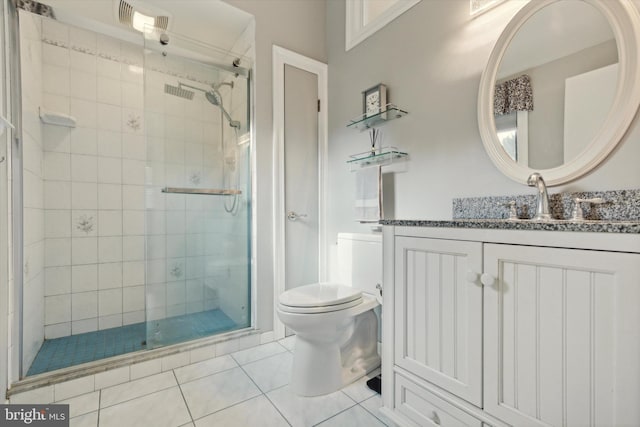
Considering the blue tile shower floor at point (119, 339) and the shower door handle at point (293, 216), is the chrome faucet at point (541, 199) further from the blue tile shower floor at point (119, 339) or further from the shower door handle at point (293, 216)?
the blue tile shower floor at point (119, 339)

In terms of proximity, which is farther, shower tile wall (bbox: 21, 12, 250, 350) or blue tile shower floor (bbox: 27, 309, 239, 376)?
shower tile wall (bbox: 21, 12, 250, 350)

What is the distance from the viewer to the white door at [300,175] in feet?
7.15

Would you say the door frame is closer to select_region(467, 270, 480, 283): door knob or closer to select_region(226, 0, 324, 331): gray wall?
select_region(226, 0, 324, 331): gray wall

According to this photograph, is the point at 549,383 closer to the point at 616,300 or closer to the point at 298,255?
the point at 616,300

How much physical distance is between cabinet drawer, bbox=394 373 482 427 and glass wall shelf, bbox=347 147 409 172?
3.88 feet

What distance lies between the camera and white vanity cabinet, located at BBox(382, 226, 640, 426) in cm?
67

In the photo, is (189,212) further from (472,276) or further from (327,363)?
(472,276)

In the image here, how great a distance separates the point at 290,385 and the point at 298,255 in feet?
2.96

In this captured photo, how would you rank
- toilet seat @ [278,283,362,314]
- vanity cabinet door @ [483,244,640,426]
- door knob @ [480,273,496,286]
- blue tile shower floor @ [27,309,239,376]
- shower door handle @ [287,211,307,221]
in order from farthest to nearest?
shower door handle @ [287,211,307,221], blue tile shower floor @ [27,309,239,376], toilet seat @ [278,283,362,314], door knob @ [480,273,496,286], vanity cabinet door @ [483,244,640,426]

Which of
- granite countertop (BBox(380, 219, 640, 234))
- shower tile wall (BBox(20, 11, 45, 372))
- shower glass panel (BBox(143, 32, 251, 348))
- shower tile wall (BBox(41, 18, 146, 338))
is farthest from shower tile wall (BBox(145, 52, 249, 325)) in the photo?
granite countertop (BBox(380, 219, 640, 234))

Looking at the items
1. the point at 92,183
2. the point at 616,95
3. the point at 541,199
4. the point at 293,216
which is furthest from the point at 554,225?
the point at 92,183

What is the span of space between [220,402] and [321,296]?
0.68 meters

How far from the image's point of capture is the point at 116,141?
7.42ft

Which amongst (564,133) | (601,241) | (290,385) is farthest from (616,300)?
(290,385)
